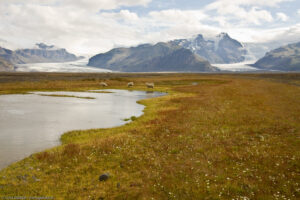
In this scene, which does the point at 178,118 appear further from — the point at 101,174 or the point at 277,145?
the point at 101,174

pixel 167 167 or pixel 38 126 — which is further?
pixel 38 126

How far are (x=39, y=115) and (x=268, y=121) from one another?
108ft

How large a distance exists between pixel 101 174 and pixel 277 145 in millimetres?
14852

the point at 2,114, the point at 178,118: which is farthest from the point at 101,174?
the point at 2,114

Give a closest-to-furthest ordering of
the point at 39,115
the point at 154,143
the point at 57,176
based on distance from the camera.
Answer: the point at 57,176 < the point at 154,143 < the point at 39,115

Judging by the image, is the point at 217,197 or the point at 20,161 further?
the point at 20,161

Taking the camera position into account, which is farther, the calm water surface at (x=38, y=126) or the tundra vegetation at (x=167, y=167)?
the calm water surface at (x=38, y=126)

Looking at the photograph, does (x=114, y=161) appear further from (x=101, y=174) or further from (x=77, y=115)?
(x=77, y=115)

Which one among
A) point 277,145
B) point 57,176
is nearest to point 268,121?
point 277,145

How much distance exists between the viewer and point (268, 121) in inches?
1114

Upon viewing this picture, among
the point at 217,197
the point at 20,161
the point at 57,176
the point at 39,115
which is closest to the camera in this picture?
the point at 217,197

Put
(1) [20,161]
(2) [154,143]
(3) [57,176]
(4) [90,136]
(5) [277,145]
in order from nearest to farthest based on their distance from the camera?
(3) [57,176] → (1) [20,161] → (5) [277,145] → (2) [154,143] → (4) [90,136]

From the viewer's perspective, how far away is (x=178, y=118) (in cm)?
3189

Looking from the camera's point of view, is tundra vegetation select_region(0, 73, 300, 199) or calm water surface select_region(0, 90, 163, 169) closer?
tundra vegetation select_region(0, 73, 300, 199)
